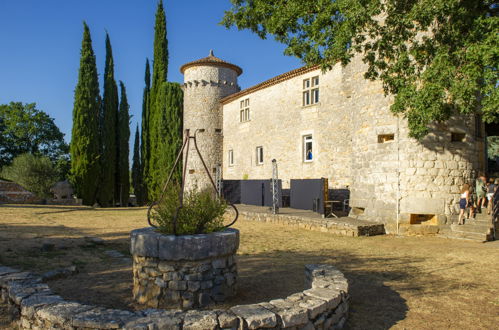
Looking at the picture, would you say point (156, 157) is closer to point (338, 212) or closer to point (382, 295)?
point (338, 212)

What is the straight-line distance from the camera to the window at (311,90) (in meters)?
16.6

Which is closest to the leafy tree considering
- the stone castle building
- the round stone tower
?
the round stone tower

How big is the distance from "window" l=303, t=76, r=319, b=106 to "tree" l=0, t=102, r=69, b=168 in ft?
88.1

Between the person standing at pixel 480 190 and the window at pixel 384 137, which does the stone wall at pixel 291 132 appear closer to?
the window at pixel 384 137

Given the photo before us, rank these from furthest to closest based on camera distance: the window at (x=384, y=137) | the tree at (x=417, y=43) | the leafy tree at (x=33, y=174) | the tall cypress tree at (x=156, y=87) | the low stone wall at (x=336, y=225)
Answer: the tall cypress tree at (x=156, y=87)
the leafy tree at (x=33, y=174)
the window at (x=384, y=137)
the low stone wall at (x=336, y=225)
the tree at (x=417, y=43)

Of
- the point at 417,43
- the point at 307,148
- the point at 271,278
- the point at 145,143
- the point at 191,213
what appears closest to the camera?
the point at 191,213

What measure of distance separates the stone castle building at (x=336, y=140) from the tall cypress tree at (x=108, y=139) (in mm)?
5254

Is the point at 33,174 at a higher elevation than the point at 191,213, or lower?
higher

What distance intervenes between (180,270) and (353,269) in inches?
144

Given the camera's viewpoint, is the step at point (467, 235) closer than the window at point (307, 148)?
Yes

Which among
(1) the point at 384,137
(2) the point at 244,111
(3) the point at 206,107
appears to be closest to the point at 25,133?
(3) the point at 206,107

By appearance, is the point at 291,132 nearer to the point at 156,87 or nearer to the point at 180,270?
the point at 156,87

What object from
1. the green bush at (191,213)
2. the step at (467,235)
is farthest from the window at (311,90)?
the green bush at (191,213)

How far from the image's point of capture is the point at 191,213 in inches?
188
